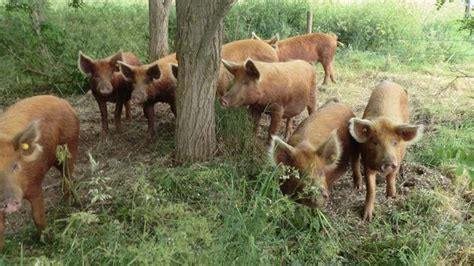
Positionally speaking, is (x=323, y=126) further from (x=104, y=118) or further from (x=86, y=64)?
(x=86, y=64)

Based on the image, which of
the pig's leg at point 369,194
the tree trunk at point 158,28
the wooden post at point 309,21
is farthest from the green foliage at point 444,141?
the wooden post at point 309,21

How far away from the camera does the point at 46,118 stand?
14.8 feet

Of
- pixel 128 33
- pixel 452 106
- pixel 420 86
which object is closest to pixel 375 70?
pixel 420 86

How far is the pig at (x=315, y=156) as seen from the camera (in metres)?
4.12

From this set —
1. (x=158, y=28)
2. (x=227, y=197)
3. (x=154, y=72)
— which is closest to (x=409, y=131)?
(x=227, y=197)

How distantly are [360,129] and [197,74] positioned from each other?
145cm

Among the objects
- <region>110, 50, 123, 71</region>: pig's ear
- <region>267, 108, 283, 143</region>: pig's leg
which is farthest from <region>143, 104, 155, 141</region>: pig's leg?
<region>267, 108, 283, 143</region>: pig's leg

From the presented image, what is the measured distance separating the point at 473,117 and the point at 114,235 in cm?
514

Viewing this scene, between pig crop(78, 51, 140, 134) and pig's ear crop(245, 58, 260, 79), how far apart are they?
140 cm

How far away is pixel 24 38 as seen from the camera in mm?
8102

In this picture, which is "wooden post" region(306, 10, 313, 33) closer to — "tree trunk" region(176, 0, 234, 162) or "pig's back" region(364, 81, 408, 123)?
"pig's back" region(364, 81, 408, 123)

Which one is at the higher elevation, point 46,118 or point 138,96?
point 46,118

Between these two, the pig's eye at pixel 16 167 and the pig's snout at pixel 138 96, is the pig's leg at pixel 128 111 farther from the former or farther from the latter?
the pig's eye at pixel 16 167

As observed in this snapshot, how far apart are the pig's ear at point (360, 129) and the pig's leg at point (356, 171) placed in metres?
0.42
